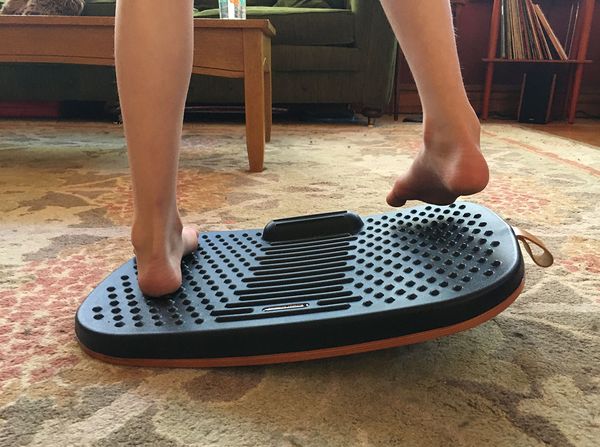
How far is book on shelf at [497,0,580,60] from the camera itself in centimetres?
302

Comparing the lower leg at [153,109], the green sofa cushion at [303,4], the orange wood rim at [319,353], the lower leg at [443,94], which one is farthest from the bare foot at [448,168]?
the green sofa cushion at [303,4]

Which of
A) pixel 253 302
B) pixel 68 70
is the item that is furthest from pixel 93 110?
pixel 253 302

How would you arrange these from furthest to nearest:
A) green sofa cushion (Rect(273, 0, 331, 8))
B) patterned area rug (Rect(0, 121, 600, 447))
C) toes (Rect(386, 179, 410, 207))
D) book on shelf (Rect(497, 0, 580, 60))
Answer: book on shelf (Rect(497, 0, 580, 60)) → green sofa cushion (Rect(273, 0, 331, 8)) → toes (Rect(386, 179, 410, 207)) → patterned area rug (Rect(0, 121, 600, 447))

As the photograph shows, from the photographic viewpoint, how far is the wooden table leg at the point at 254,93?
140cm

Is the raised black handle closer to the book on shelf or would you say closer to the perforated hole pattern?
the perforated hole pattern

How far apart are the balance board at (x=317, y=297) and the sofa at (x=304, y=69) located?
6.32 feet

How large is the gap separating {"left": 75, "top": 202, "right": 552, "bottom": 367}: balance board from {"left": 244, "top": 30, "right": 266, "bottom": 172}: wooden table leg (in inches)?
31.7

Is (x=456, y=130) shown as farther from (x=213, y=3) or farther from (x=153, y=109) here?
(x=213, y=3)

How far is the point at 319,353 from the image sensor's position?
509 mm

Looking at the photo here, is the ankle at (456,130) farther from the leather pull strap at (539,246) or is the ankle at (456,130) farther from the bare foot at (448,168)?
the leather pull strap at (539,246)

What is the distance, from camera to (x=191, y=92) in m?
2.58

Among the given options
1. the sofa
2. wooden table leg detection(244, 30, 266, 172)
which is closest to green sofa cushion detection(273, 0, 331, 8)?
the sofa

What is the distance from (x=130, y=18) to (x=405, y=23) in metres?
0.32

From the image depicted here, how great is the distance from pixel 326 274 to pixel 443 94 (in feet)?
0.83
